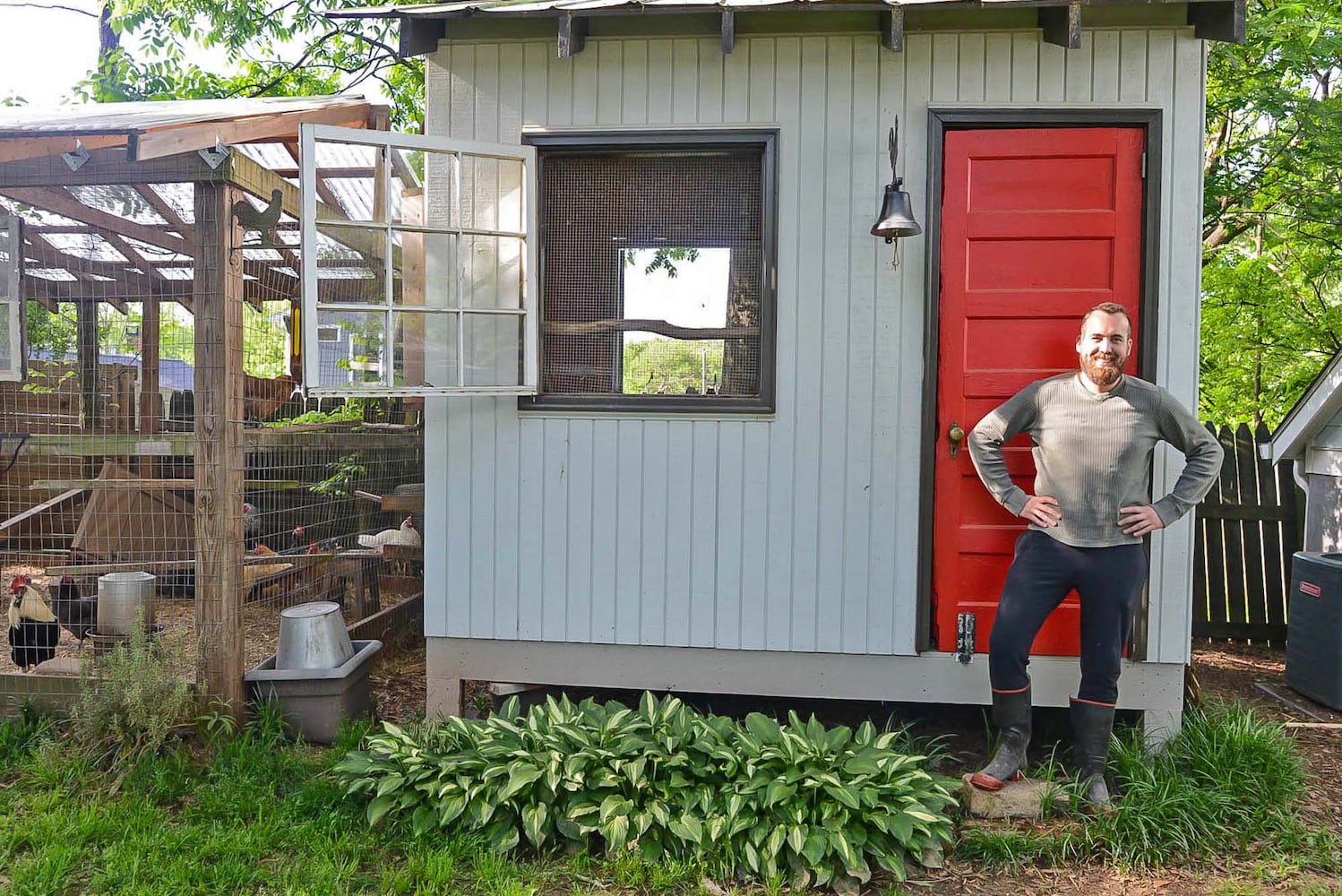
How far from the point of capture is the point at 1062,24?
3201mm

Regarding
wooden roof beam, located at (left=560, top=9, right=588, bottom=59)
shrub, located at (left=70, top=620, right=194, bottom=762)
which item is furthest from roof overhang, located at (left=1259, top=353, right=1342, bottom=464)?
shrub, located at (left=70, top=620, right=194, bottom=762)

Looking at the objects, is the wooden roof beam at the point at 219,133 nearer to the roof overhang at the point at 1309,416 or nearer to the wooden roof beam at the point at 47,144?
the wooden roof beam at the point at 47,144

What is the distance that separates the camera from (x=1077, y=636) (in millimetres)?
3443

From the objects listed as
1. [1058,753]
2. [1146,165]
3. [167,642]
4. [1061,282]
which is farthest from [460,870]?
[1146,165]

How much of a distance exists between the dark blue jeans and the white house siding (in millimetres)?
426

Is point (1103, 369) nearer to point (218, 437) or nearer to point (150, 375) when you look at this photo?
point (218, 437)

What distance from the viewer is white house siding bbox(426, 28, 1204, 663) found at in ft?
10.9

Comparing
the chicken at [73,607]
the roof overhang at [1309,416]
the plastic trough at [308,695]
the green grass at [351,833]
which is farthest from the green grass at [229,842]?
the roof overhang at [1309,416]

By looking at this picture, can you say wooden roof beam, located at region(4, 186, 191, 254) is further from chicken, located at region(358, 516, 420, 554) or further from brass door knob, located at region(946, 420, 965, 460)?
brass door knob, located at region(946, 420, 965, 460)

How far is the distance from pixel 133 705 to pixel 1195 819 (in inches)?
156

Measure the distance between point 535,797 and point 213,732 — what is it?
154cm

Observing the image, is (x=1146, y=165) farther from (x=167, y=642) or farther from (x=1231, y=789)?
(x=167, y=642)

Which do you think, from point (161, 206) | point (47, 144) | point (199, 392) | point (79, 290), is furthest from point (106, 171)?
point (79, 290)

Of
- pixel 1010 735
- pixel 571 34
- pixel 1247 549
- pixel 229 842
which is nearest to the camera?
pixel 229 842
